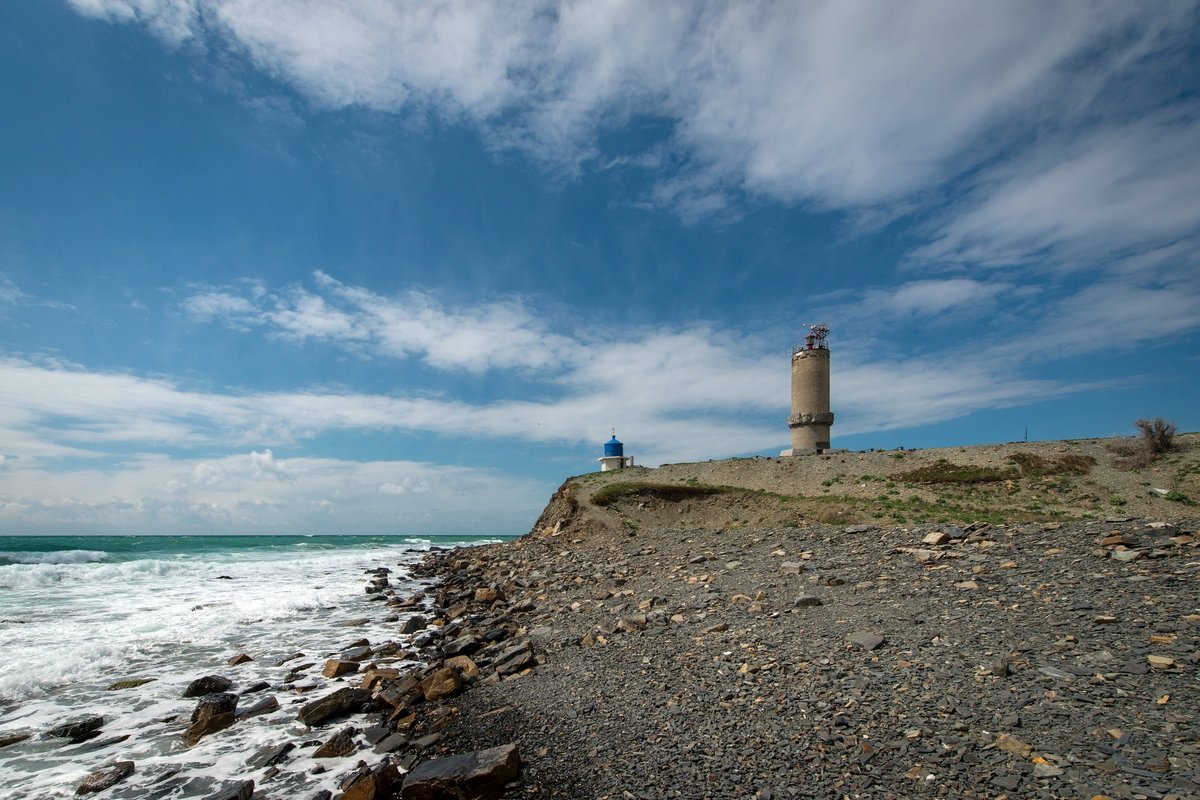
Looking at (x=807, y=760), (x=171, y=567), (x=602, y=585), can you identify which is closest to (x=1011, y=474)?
(x=602, y=585)

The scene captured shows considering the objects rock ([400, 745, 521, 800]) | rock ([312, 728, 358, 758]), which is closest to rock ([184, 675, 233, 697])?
rock ([312, 728, 358, 758])

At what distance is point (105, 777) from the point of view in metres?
6.97

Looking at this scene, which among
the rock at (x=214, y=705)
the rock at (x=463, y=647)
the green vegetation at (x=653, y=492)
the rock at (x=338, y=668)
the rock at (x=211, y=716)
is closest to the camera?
the rock at (x=211, y=716)

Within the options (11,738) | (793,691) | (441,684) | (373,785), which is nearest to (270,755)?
(441,684)

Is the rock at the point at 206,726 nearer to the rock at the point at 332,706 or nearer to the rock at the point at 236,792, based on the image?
Result: the rock at the point at 332,706

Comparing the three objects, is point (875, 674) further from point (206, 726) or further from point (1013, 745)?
point (206, 726)

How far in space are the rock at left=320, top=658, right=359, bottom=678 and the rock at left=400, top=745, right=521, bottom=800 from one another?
5893 mm

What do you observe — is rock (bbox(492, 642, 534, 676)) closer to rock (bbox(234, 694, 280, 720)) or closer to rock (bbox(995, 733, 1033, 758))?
rock (bbox(234, 694, 280, 720))

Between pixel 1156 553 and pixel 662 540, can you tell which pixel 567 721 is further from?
pixel 662 540

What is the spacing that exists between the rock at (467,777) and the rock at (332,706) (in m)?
3.42

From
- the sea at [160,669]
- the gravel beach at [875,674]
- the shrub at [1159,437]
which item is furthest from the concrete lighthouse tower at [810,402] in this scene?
the sea at [160,669]

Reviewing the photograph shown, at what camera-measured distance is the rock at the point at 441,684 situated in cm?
893

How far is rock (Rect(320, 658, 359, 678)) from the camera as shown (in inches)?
432

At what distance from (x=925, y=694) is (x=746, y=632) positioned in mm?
3230
